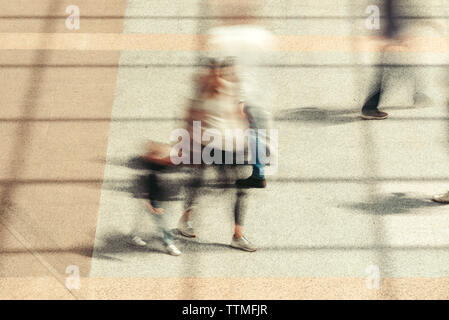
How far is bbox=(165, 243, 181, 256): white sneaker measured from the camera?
624 centimetres

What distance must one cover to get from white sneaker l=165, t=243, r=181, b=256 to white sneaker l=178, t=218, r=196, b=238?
0.19 meters

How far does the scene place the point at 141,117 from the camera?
7.52 m

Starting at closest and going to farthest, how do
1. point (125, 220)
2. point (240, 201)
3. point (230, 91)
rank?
point (230, 91), point (240, 201), point (125, 220)

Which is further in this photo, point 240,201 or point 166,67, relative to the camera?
point 166,67

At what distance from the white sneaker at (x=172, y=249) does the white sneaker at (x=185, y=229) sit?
0.61 ft

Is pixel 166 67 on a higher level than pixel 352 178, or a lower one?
higher

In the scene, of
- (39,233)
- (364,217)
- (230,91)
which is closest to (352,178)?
(364,217)

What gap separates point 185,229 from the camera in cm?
637

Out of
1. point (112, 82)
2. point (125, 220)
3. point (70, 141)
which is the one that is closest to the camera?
point (125, 220)

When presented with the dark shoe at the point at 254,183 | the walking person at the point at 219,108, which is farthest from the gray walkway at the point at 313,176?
the walking person at the point at 219,108

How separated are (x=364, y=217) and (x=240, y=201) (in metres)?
1.28

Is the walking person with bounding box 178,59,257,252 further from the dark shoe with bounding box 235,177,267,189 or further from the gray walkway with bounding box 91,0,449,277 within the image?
the gray walkway with bounding box 91,0,449,277
